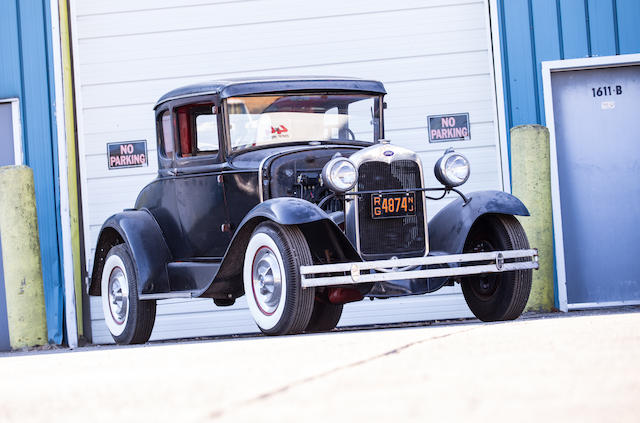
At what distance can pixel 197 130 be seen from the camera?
704cm

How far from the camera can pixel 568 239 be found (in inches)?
361

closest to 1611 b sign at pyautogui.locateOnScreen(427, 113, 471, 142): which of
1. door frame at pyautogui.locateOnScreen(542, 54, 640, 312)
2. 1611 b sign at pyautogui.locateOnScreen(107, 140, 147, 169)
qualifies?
door frame at pyautogui.locateOnScreen(542, 54, 640, 312)

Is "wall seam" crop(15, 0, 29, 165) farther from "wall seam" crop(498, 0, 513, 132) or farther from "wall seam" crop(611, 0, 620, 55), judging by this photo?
"wall seam" crop(611, 0, 620, 55)

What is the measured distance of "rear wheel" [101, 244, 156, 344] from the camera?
23.3 ft

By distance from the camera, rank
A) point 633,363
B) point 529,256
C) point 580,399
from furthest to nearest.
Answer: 1. point 529,256
2. point 633,363
3. point 580,399

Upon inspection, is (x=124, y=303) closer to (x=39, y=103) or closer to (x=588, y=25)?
(x=39, y=103)

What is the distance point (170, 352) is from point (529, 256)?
2.51 m

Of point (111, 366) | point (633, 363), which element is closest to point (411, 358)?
point (633, 363)

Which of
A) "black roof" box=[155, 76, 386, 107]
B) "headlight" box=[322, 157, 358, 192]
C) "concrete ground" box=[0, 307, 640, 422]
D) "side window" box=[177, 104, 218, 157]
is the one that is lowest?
"concrete ground" box=[0, 307, 640, 422]

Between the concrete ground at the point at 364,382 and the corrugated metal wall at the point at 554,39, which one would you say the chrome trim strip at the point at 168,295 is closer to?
the concrete ground at the point at 364,382

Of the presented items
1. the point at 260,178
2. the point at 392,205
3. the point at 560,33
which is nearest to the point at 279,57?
the point at 560,33

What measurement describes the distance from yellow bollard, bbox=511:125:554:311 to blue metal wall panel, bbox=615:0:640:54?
1.58m

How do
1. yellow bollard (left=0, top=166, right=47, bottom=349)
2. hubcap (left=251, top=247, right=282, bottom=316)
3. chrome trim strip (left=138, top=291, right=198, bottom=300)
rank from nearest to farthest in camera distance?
1. hubcap (left=251, top=247, right=282, bottom=316)
2. chrome trim strip (left=138, top=291, right=198, bottom=300)
3. yellow bollard (left=0, top=166, right=47, bottom=349)

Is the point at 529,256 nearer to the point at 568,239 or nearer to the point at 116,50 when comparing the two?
the point at 568,239
